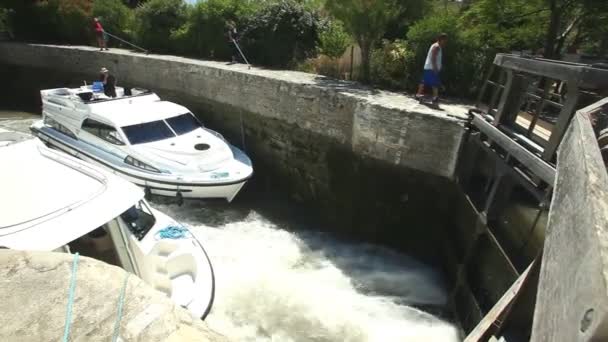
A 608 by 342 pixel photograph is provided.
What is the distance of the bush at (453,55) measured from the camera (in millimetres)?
7629

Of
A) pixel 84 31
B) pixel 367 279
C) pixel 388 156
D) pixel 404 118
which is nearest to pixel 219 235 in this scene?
pixel 367 279

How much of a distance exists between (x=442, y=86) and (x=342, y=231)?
3716 mm

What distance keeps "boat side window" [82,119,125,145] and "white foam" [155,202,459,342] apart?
216 cm

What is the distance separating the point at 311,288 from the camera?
6.06 meters

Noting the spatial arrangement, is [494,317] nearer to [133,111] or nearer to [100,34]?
[133,111]

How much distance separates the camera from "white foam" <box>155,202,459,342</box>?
17.2ft

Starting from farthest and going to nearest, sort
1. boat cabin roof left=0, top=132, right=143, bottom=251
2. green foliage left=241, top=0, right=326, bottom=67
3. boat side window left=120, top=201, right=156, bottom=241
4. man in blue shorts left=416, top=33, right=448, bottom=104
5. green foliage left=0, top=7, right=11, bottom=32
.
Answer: green foliage left=0, top=7, right=11, bottom=32 < green foliage left=241, top=0, right=326, bottom=67 < man in blue shorts left=416, top=33, right=448, bottom=104 < boat side window left=120, top=201, right=156, bottom=241 < boat cabin roof left=0, top=132, right=143, bottom=251

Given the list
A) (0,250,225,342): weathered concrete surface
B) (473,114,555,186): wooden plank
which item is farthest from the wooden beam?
(0,250,225,342): weathered concrete surface

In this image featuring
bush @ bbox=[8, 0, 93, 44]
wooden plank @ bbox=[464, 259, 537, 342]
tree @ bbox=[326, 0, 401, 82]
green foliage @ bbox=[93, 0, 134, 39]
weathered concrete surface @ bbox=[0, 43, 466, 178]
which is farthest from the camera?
bush @ bbox=[8, 0, 93, 44]

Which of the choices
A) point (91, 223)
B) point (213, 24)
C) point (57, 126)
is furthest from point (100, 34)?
point (91, 223)

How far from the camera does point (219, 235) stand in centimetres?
742

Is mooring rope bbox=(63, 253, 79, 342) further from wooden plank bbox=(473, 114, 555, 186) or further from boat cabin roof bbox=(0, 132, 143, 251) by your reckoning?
wooden plank bbox=(473, 114, 555, 186)

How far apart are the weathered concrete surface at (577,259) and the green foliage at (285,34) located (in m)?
10.7

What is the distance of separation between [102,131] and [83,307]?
746 centimetres
